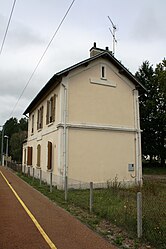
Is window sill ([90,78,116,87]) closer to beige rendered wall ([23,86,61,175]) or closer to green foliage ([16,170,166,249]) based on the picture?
beige rendered wall ([23,86,61,175])

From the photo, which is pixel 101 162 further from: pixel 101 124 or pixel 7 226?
pixel 7 226

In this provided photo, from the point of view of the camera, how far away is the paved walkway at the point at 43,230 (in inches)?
232

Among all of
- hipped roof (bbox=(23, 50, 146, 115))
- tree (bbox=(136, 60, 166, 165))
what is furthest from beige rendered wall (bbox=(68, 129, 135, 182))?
tree (bbox=(136, 60, 166, 165))

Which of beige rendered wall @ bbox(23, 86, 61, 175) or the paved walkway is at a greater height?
beige rendered wall @ bbox(23, 86, 61, 175)

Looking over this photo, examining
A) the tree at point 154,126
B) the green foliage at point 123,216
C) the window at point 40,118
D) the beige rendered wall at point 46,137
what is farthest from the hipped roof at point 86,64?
the tree at point 154,126

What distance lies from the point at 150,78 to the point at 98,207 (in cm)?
3725

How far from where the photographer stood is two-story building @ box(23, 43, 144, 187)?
17031 mm

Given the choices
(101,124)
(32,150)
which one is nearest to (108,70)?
(101,124)

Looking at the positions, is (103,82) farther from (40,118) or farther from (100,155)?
(40,118)

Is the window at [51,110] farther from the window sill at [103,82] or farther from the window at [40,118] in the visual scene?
the window sill at [103,82]

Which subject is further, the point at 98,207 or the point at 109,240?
the point at 98,207

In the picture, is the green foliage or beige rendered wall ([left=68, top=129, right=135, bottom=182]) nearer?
the green foliage

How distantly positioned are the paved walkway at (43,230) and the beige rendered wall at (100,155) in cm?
664

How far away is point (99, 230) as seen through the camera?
283 inches
